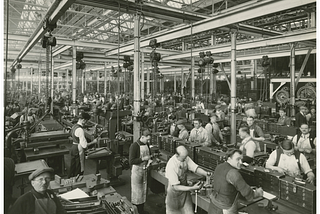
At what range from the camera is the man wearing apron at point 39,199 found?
8.46 feet

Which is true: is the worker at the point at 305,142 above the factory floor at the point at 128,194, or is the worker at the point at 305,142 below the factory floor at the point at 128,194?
above

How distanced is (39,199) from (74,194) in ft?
3.48

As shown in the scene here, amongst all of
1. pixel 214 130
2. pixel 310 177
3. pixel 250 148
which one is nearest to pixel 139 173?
pixel 250 148

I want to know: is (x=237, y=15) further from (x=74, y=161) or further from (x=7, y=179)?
(x=7, y=179)

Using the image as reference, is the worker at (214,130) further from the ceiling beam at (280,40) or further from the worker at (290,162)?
the ceiling beam at (280,40)

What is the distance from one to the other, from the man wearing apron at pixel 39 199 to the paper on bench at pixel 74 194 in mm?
754

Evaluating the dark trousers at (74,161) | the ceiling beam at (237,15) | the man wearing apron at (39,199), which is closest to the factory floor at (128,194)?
the dark trousers at (74,161)

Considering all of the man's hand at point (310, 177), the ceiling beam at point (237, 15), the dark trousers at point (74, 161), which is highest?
the ceiling beam at point (237, 15)

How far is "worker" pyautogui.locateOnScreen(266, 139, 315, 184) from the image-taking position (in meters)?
4.34

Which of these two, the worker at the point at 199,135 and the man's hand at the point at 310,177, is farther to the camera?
the worker at the point at 199,135

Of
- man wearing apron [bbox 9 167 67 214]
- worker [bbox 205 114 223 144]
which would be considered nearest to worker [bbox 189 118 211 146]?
worker [bbox 205 114 223 144]

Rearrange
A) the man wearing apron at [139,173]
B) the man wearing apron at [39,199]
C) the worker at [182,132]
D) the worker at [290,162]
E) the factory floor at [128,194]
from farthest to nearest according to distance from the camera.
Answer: the worker at [182,132], the factory floor at [128,194], the man wearing apron at [139,173], the worker at [290,162], the man wearing apron at [39,199]

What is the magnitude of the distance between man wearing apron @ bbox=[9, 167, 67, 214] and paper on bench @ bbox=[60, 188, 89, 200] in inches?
29.7

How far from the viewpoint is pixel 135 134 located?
698 cm
